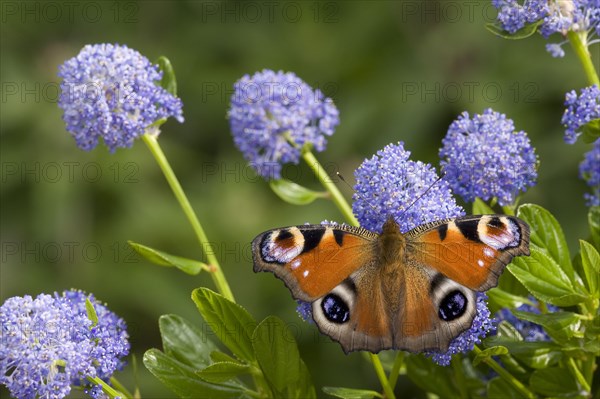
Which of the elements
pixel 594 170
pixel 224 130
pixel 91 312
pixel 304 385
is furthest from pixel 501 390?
pixel 224 130

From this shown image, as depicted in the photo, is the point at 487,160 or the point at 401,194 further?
the point at 487,160

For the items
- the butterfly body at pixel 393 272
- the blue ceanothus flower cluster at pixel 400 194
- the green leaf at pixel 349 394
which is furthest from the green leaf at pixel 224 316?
the blue ceanothus flower cluster at pixel 400 194

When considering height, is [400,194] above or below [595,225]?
above

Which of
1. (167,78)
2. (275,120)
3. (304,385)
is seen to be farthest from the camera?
(275,120)

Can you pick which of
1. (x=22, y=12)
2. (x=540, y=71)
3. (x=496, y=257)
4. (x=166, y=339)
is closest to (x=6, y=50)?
(x=22, y=12)

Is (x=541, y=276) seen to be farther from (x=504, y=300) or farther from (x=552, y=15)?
(x=552, y=15)

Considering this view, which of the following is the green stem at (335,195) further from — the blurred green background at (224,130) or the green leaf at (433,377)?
the blurred green background at (224,130)
